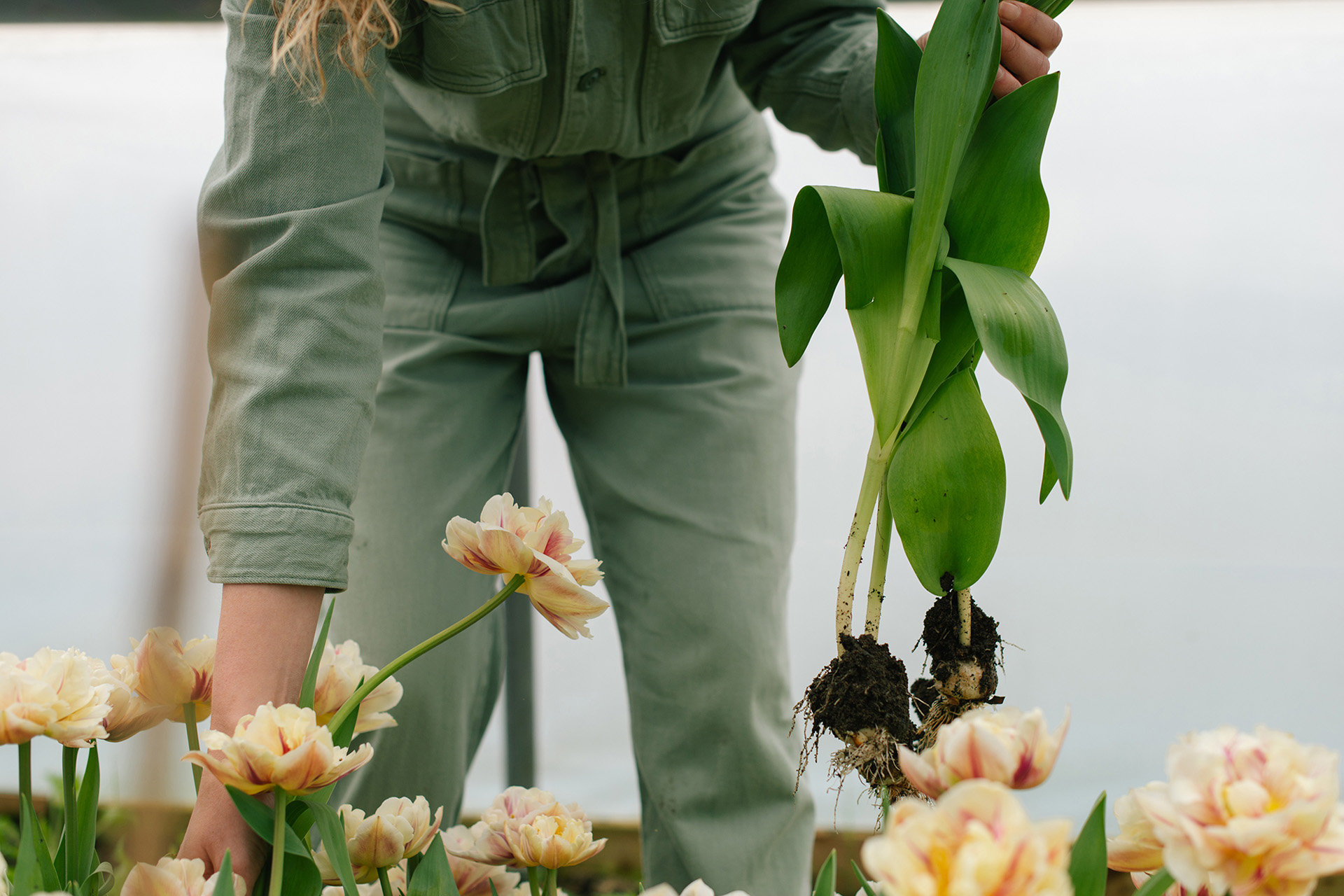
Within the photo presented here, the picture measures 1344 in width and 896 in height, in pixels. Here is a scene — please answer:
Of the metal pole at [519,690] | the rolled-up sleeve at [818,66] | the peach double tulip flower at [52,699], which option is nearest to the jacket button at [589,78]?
the rolled-up sleeve at [818,66]

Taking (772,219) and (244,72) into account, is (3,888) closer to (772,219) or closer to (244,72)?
(244,72)

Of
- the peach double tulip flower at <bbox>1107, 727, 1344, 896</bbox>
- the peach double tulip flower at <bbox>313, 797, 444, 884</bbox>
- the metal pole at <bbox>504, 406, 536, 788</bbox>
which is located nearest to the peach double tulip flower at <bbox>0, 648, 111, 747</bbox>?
the peach double tulip flower at <bbox>313, 797, 444, 884</bbox>

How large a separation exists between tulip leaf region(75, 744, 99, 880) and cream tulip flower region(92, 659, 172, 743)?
0.04ft

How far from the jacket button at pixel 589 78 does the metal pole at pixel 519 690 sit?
79 centimetres

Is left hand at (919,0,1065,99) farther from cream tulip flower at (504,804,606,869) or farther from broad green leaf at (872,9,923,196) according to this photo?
cream tulip flower at (504,804,606,869)

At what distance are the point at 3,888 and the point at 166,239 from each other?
2.51 ft

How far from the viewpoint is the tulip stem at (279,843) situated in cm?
33

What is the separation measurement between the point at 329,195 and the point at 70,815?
301mm

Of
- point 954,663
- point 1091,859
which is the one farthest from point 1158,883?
point 954,663

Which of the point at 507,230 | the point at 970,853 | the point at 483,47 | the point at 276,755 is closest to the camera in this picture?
the point at 970,853

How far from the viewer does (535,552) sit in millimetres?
376

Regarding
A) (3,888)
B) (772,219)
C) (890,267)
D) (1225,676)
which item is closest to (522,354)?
(772,219)

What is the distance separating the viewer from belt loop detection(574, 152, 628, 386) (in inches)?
28.9

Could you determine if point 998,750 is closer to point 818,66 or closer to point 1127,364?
point 818,66
